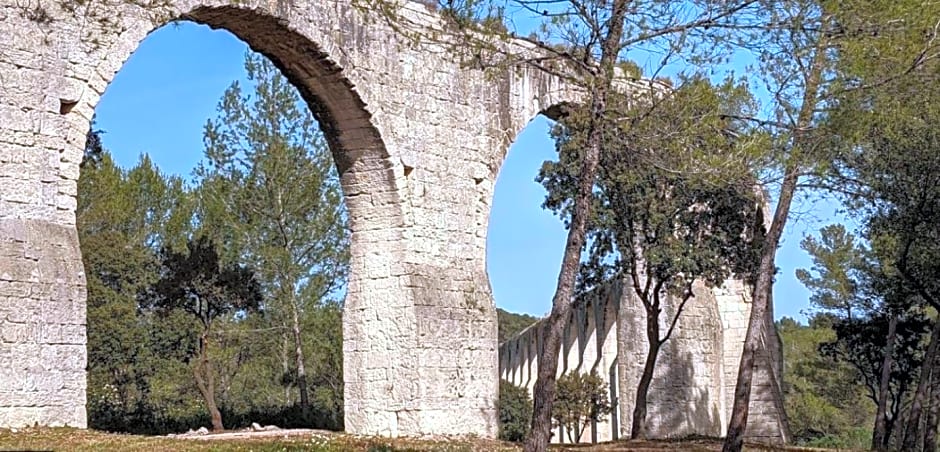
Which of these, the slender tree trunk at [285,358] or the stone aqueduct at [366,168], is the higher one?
the stone aqueduct at [366,168]

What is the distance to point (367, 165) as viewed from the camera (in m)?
12.8

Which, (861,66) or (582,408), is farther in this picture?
(582,408)

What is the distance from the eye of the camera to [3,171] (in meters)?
9.38

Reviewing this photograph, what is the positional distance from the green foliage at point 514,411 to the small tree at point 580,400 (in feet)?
5.26

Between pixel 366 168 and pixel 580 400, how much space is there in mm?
13833

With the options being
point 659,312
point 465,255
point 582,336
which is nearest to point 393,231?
point 465,255

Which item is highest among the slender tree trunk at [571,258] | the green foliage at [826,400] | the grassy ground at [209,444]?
the slender tree trunk at [571,258]

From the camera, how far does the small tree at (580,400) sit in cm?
2536

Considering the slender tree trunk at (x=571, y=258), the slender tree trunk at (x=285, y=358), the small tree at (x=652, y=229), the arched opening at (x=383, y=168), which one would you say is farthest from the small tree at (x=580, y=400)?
the slender tree trunk at (x=571, y=258)

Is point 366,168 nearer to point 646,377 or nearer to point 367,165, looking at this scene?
point 367,165

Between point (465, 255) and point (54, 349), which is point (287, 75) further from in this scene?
point (54, 349)

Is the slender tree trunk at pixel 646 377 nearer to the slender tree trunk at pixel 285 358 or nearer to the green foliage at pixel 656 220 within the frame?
the green foliage at pixel 656 220

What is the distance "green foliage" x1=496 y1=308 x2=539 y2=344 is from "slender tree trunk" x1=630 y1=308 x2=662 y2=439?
3022 cm

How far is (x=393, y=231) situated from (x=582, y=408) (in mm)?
13736
